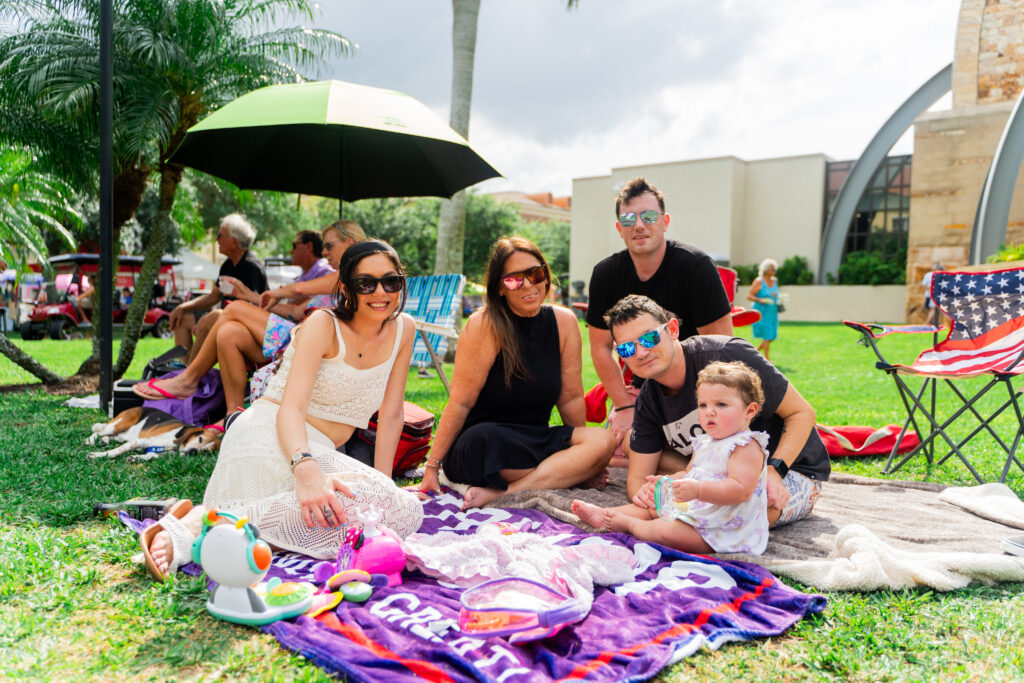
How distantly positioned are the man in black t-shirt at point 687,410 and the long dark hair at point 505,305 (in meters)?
0.59

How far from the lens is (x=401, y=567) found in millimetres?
2424

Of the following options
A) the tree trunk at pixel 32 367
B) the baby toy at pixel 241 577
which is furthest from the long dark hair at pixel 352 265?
the tree trunk at pixel 32 367

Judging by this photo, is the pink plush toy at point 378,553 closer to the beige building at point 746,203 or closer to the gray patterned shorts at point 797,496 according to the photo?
the gray patterned shorts at point 797,496

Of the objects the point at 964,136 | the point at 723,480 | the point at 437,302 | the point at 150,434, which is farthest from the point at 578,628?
the point at 964,136

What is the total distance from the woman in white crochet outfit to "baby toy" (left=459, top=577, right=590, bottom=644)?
2.19 ft

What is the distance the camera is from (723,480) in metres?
2.58

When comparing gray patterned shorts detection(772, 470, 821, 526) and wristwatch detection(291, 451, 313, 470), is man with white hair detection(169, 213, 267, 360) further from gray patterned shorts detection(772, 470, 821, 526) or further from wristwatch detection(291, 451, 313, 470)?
gray patterned shorts detection(772, 470, 821, 526)

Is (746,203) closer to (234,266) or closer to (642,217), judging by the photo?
(234,266)

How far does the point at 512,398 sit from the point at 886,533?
1776mm

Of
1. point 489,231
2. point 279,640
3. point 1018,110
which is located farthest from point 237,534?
point 489,231

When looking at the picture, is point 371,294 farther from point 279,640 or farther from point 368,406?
point 279,640

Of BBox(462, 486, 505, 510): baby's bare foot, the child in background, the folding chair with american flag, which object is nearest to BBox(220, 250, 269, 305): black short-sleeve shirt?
BBox(462, 486, 505, 510): baby's bare foot

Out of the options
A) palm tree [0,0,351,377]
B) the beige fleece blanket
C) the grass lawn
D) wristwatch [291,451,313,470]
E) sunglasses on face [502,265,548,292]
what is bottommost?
the grass lawn

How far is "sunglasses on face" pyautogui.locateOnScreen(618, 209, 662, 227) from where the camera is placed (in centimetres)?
376
